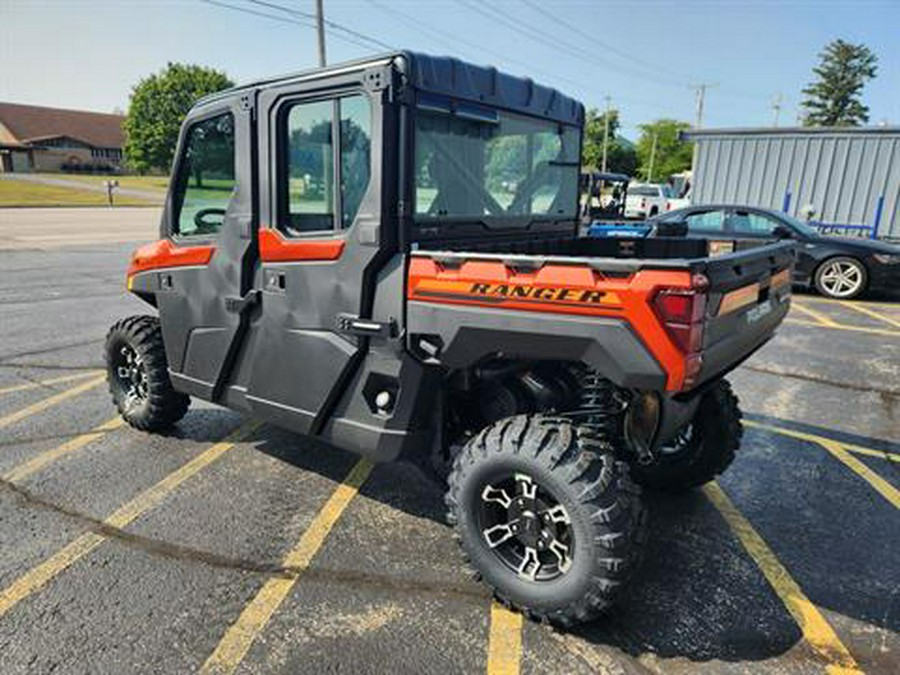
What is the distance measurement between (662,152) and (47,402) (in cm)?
8156

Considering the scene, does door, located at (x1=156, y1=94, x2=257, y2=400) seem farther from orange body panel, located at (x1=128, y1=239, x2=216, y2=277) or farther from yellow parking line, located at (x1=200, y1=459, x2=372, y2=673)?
yellow parking line, located at (x1=200, y1=459, x2=372, y2=673)

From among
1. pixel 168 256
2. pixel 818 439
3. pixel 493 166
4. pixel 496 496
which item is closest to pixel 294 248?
pixel 493 166

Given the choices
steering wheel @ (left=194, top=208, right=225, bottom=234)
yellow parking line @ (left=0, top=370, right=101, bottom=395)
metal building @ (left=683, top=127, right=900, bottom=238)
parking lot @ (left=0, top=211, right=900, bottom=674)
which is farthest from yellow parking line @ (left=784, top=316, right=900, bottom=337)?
yellow parking line @ (left=0, top=370, right=101, bottom=395)

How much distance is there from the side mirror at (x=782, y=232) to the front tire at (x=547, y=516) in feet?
27.3

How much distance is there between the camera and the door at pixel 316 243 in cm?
295

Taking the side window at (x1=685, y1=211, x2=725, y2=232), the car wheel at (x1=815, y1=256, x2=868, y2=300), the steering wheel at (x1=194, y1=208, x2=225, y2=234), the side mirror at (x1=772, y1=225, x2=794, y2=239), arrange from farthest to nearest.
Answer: the side window at (x1=685, y1=211, x2=725, y2=232) → the car wheel at (x1=815, y1=256, x2=868, y2=300) → the side mirror at (x1=772, y1=225, x2=794, y2=239) → the steering wheel at (x1=194, y1=208, x2=225, y2=234)

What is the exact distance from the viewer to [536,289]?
8.31 ft

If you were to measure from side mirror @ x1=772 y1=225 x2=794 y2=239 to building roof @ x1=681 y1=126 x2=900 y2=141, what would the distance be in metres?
5.31

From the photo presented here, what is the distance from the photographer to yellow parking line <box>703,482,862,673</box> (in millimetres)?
2547

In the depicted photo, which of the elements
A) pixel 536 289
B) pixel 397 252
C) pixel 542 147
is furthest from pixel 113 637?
pixel 542 147

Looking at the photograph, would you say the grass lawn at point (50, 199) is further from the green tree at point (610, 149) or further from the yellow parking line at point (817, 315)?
the green tree at point (610, 149)

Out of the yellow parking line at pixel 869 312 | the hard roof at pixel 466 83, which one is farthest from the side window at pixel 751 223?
the hard roof at pixel 466 83

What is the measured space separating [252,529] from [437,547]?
104 centimetres

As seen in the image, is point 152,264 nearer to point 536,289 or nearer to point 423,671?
point 536,289
